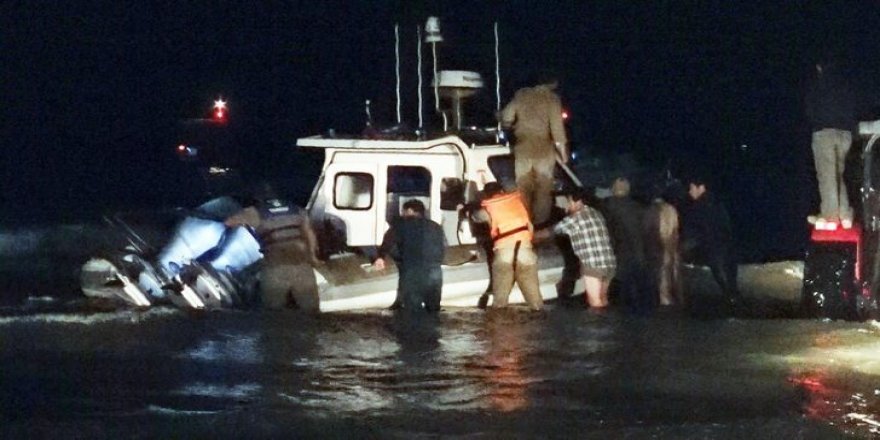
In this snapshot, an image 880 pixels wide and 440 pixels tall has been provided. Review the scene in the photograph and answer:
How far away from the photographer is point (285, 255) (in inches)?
563

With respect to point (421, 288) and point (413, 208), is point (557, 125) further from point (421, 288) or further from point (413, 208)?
point (421, 288)

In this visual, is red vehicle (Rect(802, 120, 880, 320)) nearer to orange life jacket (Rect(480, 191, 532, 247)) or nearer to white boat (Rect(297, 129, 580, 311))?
orange life jacket (Rect(480, 191, 532, 247))

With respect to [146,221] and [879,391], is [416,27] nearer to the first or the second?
[146,221]

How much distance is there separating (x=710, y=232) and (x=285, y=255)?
495cm

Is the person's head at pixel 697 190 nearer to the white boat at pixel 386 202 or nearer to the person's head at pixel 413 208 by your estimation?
the white boat at pixel 386 202

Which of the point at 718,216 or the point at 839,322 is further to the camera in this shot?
the point at 718,216

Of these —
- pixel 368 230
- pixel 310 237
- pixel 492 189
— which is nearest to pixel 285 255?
pixel 310 237

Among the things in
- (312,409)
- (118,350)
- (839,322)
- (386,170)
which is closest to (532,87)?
(386,170)

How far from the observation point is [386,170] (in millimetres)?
15578

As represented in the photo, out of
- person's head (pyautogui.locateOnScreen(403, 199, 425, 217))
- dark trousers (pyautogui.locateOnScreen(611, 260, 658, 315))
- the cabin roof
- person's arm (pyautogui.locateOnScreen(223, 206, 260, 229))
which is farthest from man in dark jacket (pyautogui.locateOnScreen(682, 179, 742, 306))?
person's arm (pyautogui.locateOnScreen(223, 206, 260, 229))

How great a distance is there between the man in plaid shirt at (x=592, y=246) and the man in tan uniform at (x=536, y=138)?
793 millimetres

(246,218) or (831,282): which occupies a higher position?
(246,218)

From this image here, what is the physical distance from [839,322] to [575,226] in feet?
9.15

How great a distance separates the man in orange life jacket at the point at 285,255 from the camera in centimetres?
1431
